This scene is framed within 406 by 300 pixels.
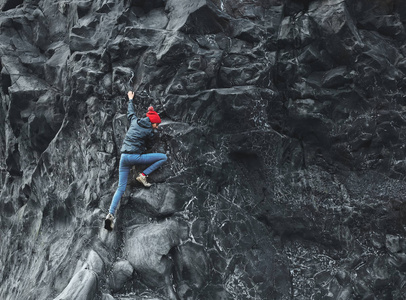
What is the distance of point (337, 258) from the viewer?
12.4 metres

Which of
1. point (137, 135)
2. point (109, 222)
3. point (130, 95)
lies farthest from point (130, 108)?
point (109, 222)

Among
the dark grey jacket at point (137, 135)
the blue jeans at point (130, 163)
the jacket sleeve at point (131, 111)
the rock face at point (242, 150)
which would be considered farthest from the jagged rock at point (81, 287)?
the jacket sleeve at point (131, 111)

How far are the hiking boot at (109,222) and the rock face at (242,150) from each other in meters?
0.49

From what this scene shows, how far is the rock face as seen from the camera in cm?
1162

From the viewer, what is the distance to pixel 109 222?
35.9 ft

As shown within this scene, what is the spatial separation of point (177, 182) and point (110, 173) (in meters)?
2.09

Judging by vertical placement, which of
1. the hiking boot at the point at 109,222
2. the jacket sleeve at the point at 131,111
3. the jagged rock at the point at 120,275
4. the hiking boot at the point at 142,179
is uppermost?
the jacket sleeve at the point at 131,111

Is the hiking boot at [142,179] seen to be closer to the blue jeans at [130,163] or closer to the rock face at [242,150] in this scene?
the blue jeans at [130,163]

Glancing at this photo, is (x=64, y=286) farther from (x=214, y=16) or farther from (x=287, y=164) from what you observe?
(x=214, y=16)

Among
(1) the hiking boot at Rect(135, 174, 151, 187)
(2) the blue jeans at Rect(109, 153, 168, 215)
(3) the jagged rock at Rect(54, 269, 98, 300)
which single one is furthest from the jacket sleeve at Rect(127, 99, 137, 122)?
(3) the jagged rock at Rect(54, 269, 98, 300)

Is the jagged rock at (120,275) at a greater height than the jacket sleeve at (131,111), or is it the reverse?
the jacket sleeve at (131,111)

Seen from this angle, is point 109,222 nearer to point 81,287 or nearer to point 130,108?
point 81,287

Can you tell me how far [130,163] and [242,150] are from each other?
3.53m

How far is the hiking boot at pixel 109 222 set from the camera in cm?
1088
